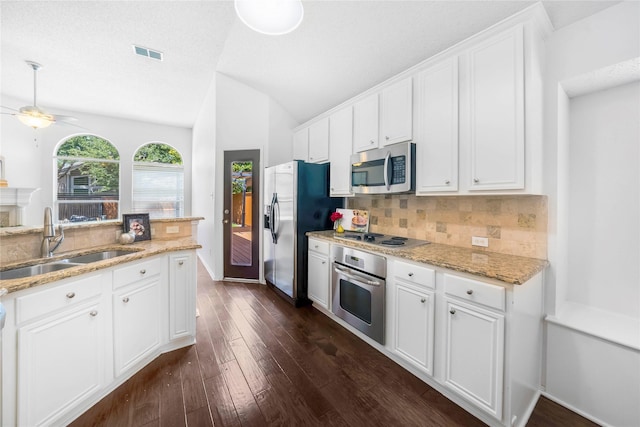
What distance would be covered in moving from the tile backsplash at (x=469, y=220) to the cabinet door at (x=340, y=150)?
0.45m

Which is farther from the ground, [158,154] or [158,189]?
[158,154]

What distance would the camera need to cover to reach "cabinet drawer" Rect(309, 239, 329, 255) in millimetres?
2735

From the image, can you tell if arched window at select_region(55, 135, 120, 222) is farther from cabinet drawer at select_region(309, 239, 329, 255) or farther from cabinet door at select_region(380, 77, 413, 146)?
cabinet door at select_region(380, 77, 413, 146)

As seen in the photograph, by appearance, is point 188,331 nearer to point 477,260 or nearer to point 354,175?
point 354,175

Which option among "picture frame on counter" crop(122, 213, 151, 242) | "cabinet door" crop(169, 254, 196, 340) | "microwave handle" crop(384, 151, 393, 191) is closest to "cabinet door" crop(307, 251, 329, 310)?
"microwave handle" crop(384, 151, 393, 191)

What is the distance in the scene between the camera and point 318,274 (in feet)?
9.43

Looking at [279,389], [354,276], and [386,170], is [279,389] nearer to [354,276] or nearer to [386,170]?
[354,276]

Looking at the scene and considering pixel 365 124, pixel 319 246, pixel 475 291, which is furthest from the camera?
pixel 319 246

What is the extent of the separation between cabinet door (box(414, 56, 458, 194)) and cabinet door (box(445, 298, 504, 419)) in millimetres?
950

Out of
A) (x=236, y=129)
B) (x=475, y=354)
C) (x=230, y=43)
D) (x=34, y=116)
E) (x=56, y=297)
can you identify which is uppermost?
(x=230, y=43)

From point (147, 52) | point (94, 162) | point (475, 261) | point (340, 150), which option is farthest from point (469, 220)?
point (94, 162)

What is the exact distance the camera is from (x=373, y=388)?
1.75m

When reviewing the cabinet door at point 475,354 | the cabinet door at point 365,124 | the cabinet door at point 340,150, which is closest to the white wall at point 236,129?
the cabinet door at point 340,150

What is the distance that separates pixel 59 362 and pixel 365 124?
2.99 m
